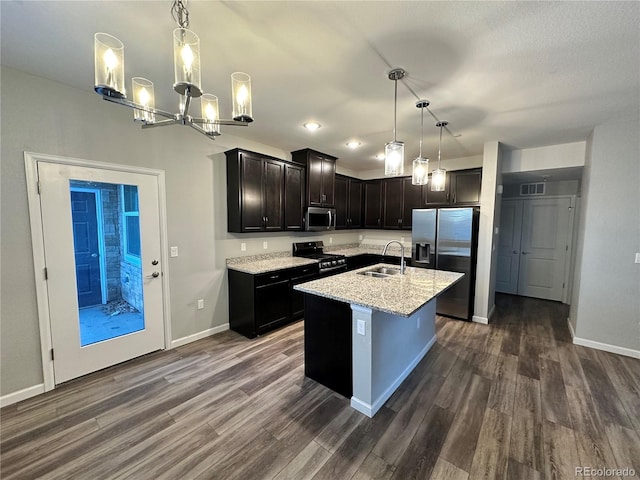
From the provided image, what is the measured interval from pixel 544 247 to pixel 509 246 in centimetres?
58

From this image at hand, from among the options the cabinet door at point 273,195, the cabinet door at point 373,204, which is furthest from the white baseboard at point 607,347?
the cabinet door at point 273,195

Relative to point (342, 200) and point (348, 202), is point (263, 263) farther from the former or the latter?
point (348, 202)

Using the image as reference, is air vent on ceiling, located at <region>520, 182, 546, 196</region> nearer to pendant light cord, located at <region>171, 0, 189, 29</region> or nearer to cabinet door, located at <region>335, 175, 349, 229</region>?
cabinet door, located at <region>335, 175, 349, 229</region>

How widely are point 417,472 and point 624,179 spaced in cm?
390

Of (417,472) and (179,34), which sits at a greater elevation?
(179,34)

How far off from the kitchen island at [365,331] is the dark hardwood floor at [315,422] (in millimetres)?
137

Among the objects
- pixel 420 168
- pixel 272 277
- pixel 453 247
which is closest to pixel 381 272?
pixel 420 168

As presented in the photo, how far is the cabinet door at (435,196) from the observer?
4.48 m

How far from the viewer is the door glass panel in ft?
8.30

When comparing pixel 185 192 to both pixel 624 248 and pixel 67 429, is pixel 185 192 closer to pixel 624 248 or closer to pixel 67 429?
pixel 67 429

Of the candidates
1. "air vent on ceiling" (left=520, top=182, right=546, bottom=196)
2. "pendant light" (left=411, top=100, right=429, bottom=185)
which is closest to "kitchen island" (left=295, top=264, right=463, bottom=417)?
"pendant light" (left=411, top=100, right=429, bottom=185)

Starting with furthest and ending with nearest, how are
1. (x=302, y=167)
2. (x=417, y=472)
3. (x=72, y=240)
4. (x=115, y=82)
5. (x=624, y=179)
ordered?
(x=302, y=167), (x=624, y=179), (x=72, y=240), (x=417, y=472), (x=115, y=82)

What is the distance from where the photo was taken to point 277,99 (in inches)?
99.8

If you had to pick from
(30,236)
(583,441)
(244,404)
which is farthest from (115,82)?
(583,441)
